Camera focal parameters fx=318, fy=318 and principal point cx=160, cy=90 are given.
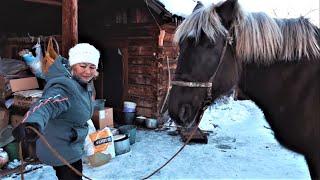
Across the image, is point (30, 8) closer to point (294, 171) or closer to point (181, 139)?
point (181, 139)

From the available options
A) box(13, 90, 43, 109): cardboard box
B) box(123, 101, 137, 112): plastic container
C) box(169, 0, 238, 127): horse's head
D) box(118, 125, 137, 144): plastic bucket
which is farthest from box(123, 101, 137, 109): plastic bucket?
box(169, 0, 238, 127): horse's head

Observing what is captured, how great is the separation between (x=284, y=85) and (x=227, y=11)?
0.71 metres

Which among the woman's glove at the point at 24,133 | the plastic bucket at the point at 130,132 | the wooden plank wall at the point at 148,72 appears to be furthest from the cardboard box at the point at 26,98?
the woman's glove at the point at 24,133

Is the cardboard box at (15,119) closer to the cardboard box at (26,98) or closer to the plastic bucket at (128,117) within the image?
the cardboard box at (26,98)

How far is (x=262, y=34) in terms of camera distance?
2289mm

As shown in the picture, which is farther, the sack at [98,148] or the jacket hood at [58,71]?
the sack at [98,148]

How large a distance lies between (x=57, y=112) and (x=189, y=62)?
101cm

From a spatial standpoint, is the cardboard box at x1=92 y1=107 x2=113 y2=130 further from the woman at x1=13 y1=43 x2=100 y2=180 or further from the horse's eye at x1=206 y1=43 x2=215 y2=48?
the horse's eye at x1=206 y1=43 x2=215 y2=48

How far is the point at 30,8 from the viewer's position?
8.09m

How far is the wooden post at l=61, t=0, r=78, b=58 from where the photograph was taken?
4.05 meters

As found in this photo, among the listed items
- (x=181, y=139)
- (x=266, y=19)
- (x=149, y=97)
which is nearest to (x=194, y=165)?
(x=181, y=139)

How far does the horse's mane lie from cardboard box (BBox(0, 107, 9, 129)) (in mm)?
4297

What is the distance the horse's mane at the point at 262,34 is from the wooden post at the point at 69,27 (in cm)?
213

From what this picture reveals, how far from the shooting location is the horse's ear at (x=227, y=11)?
2197 mm
